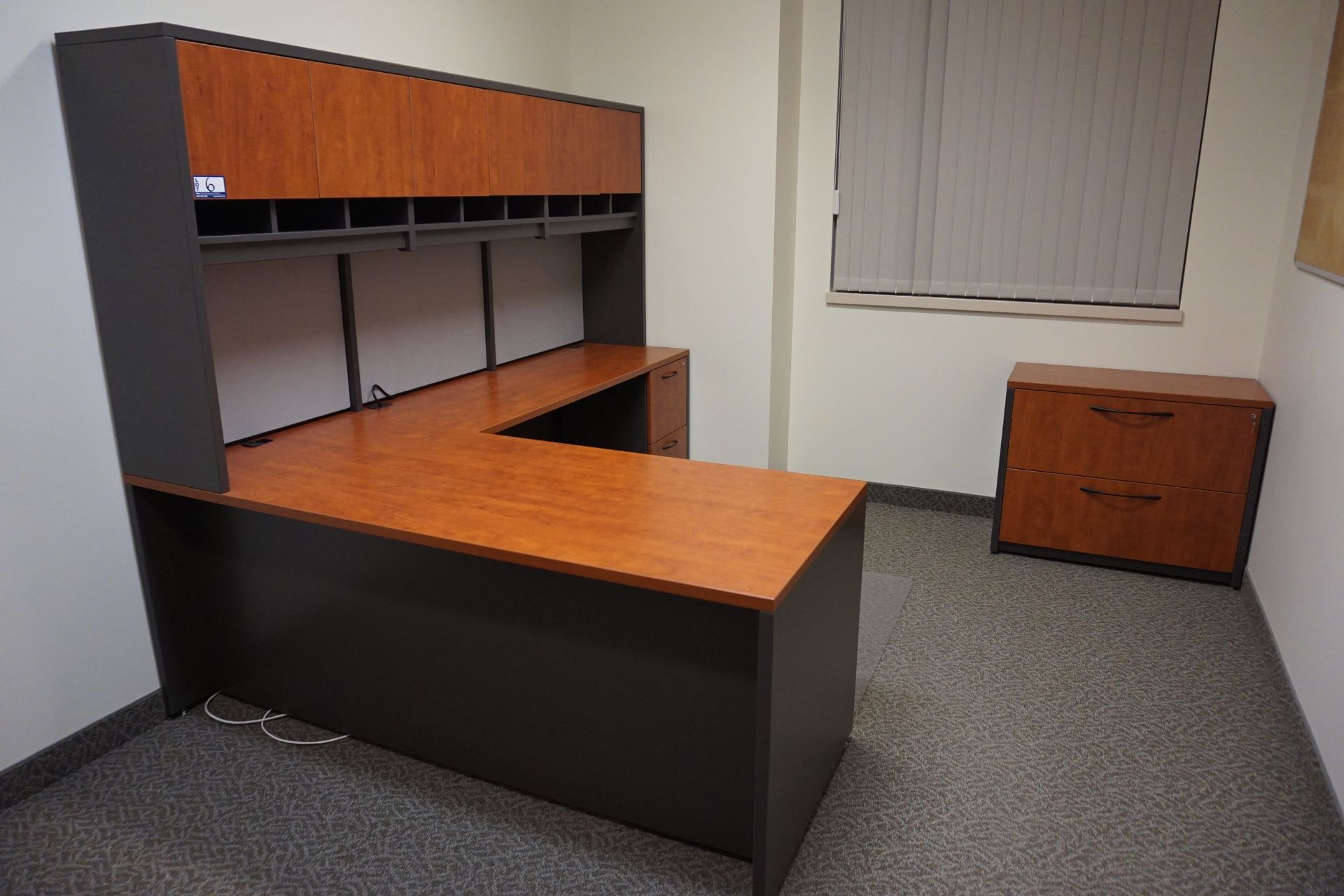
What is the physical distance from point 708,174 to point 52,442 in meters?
2.55

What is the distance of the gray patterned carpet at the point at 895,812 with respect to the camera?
1862 millimetres

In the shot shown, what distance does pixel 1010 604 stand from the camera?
122 inches

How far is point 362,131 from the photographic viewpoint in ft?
7.75

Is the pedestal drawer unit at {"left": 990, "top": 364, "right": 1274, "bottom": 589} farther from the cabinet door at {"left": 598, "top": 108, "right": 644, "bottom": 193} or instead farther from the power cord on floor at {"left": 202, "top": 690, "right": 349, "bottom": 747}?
the power cord on floor at {"left": 202, "top": 690, "right": 349, "bottom": 747}

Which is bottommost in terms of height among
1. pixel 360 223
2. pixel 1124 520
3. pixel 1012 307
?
pixel 1124 520

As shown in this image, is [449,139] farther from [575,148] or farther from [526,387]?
[526,387]

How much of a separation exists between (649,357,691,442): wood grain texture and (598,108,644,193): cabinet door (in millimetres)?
751

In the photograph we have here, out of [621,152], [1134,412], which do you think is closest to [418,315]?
[621,152]

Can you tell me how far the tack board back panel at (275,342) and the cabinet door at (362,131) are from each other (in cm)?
34

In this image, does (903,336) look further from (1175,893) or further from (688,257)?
(1175,893)

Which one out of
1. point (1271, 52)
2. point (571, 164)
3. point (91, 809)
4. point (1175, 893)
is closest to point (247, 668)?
point (91, 809)

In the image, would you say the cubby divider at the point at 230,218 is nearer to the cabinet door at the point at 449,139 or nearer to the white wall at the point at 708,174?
the cabinet door at the point at 449,139

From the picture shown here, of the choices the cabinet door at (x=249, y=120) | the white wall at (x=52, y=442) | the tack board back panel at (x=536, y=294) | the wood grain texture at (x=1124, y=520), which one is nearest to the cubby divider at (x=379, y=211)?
the cabinet door at (x=249, y=120)

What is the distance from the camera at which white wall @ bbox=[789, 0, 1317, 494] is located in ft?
10.5
